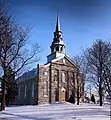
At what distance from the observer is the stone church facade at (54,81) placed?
167 feet

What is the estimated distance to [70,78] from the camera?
54.9 meters

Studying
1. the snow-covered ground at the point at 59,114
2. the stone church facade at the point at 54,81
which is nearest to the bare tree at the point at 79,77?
the stone church facade at the point at 54,81

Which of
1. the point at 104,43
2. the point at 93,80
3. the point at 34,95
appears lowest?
the point at 34,95

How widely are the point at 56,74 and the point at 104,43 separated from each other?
72.0 ft

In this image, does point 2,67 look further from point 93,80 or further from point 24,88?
point 24,88

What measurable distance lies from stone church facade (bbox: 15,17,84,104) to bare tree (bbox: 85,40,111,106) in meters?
11.1

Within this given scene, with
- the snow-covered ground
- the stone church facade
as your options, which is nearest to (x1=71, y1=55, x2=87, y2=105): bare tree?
the stone church facade

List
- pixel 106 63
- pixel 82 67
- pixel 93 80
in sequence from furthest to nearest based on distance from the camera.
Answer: pixel 82 67 < pixel 93 80 < pixel 106 63

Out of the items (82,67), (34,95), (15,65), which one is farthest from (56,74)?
(15,65)

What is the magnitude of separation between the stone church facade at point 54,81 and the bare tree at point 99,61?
1114 centimetres

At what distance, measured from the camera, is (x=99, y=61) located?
110ft

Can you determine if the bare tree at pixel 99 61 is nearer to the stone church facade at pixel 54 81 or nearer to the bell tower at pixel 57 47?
the stone church facade at pixel 54 81

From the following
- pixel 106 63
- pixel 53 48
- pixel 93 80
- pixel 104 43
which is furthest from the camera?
pixel 53 48

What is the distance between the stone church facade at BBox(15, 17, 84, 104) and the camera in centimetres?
5100
